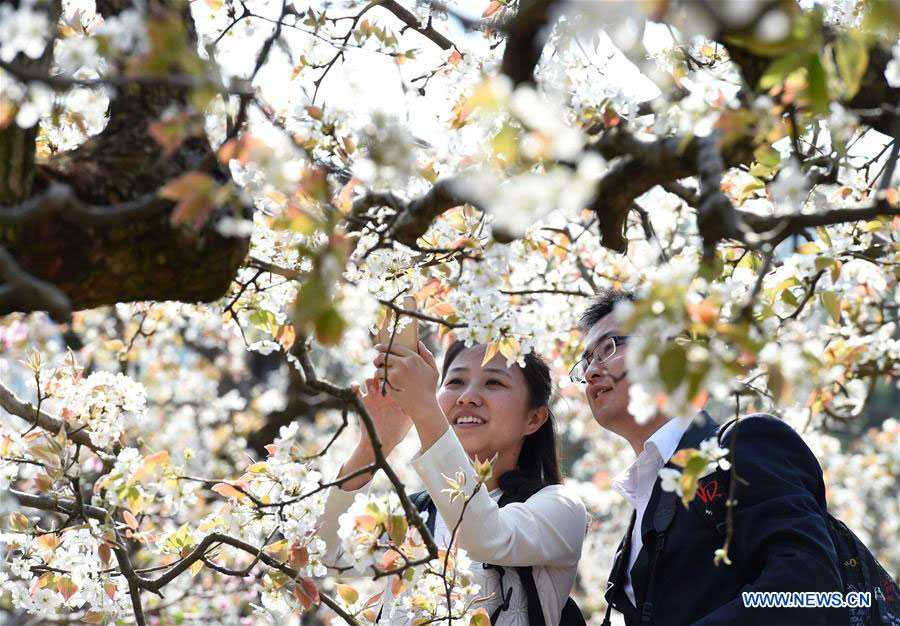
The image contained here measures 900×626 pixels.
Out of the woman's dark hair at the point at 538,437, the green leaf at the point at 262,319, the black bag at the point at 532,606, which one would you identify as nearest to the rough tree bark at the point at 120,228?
the green leaf at the point at 262,319

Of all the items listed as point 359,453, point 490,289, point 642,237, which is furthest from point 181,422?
point 490,289

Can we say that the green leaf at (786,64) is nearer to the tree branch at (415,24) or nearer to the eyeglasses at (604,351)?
the eyeglasses at (604,351)

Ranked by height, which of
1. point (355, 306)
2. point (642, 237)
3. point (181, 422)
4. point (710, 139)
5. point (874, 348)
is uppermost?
point (181, 422)

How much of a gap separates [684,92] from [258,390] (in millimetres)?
7513

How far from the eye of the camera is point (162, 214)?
1.46 metres

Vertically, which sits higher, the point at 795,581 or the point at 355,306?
the point at 355,306

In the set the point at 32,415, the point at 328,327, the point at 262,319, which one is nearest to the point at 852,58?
the point at 328,327

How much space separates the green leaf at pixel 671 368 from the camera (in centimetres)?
106

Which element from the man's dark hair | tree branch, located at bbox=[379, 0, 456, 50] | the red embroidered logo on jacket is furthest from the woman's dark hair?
tree branch, located at bbox=[379, 0, 456, 50]

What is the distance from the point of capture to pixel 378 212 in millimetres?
2084

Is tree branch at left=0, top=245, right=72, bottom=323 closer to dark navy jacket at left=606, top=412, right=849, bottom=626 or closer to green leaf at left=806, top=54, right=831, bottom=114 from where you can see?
green leaf at left=806, top=54, right=831, bottom=114

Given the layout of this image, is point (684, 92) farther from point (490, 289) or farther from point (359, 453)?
point (359, 453)

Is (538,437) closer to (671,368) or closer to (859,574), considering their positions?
(859,574)

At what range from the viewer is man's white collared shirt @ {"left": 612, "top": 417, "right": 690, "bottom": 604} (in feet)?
8.05
